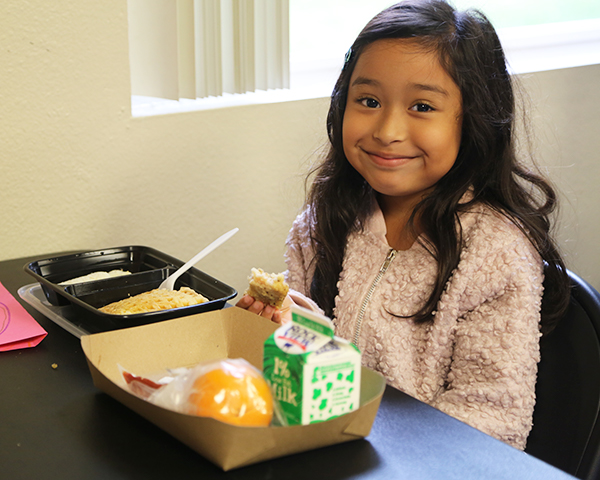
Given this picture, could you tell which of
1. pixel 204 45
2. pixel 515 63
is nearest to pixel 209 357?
pixel 204 45

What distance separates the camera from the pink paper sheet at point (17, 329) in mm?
797

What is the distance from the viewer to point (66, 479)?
51cm

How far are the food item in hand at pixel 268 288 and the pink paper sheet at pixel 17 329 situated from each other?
294mm

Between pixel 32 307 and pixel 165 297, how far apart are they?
0.25 metres

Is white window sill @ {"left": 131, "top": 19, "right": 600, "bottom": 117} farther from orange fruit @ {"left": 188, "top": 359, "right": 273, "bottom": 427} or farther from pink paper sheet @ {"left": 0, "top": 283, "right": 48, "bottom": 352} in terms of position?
orange fruit @ {"left": 188, "top": 359, "right": 273, "bottom": 427}

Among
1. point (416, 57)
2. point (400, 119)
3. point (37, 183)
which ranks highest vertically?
point (416, 57)

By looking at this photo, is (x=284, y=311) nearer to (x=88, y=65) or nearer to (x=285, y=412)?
(x=285, y=412)

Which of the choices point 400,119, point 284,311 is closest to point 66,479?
point 284,311

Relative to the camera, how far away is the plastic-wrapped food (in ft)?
1.64

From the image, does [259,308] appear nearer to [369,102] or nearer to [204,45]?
[369,102]

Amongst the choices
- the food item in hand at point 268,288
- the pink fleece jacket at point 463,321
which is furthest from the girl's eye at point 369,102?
the food item in hand at point 268,288

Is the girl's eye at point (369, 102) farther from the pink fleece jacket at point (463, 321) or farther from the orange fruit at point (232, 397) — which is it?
the orange fruit at point (232, 397)

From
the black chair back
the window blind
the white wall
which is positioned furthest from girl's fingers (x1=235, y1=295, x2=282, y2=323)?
the window blind

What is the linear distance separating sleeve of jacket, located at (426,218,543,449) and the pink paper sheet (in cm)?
61
